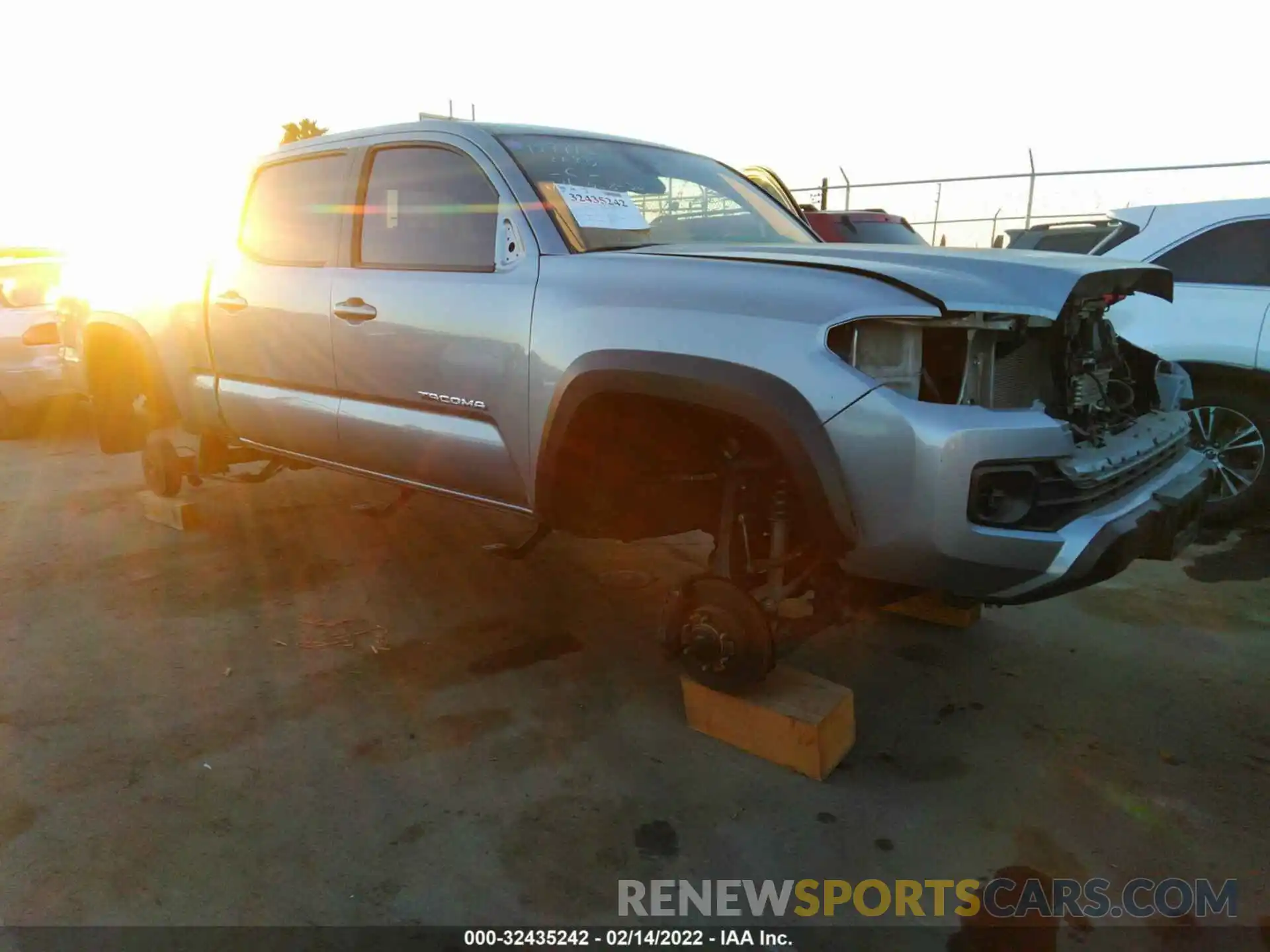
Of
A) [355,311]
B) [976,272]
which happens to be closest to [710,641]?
[976,272]

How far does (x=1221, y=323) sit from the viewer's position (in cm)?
482

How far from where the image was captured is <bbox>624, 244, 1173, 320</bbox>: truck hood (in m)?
2.21

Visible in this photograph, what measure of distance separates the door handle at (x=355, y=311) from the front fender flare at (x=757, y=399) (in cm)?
113

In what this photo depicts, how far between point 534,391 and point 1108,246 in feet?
13.2

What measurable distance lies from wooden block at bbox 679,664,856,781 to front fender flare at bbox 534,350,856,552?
0.59m

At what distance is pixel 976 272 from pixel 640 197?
56.3 inches

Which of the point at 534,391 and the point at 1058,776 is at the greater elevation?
the point at 534,391

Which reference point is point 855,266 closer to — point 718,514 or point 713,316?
point 713,316

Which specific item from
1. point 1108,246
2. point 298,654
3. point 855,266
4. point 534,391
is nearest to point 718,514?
point 534,391

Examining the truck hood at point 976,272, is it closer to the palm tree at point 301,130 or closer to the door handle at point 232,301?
the door handle at point 232,301

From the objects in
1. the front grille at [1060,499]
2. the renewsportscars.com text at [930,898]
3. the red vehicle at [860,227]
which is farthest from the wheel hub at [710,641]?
the red vehicle at [860,227]

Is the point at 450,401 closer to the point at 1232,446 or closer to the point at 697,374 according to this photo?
the point at 697,374

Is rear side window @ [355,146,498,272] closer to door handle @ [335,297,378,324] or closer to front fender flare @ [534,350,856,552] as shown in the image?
door handle @ [335,297,378,324]

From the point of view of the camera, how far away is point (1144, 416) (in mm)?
2961
